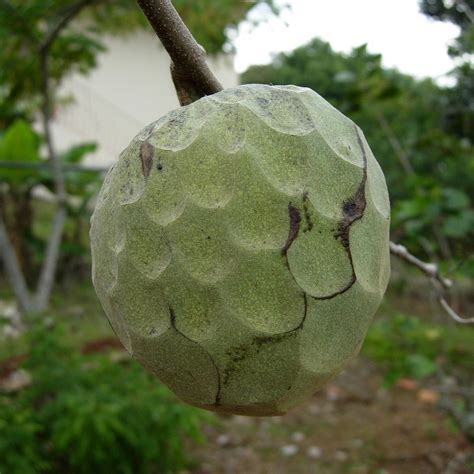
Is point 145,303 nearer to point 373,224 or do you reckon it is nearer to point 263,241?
point 263,241

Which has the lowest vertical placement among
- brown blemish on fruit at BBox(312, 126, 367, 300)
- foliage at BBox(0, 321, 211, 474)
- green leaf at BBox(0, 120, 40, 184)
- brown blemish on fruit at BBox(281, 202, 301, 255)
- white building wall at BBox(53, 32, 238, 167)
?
white building wall at BBox(53, 32, 238, 167)

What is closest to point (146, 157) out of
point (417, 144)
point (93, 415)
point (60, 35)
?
point (93, 415)

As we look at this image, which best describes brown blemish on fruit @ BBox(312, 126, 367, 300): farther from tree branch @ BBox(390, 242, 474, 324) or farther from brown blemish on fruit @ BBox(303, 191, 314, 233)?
tree branch @ BBox(390, 242, 474, 324)

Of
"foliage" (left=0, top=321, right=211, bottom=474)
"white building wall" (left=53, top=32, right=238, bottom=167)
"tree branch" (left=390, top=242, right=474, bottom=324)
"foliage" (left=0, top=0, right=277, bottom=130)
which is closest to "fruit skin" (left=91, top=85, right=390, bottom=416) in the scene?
"tree branch" (left=390, top=242, right=474, bottom=324)

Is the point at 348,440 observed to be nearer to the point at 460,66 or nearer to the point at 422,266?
the point at 460,66

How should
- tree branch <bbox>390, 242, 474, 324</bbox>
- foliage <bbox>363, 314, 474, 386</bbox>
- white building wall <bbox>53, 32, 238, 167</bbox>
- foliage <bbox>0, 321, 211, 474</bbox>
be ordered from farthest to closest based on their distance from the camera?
1. white building wall <bbox>53, 32, 238, 167</bbox>
2. foliage <bbox>0, 321, 211, 474</bbox>
3. foliage <bbox>363, 314, 474, 386</bbox>
4. tree branch <bbox>390, 242, 474, 324</bbox>

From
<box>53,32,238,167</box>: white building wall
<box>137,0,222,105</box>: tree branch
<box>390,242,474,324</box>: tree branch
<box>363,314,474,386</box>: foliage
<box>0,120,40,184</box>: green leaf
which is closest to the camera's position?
<box>137,0,222,105</box>: tree branch
